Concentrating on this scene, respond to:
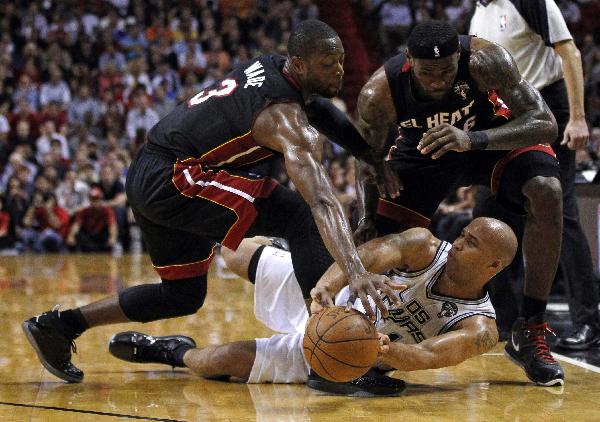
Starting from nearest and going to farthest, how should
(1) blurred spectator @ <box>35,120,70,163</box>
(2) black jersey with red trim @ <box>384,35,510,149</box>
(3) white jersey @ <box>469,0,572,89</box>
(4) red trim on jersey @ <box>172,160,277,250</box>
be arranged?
(4) red trim on jersey @ <box>172,160,277,250</box> < (2) black jersey with red trim @ <box>384,35,510,149</box> < (3) white jersey @ <box>469,0,572,89</box> < (1) blurred spectator @ <box>35,120,70,163</box>

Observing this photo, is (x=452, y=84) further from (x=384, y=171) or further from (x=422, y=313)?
(x=422, y=313)

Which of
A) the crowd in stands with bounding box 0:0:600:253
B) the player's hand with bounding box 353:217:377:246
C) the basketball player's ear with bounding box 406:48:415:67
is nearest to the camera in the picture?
the basketball player's ear with bounding box 406:48:415:67

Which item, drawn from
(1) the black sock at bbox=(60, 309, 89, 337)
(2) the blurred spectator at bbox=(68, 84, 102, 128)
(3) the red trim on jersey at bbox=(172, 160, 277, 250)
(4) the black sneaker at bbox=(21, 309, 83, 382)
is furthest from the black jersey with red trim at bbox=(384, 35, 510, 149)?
(2) the blurred spectator at bbox=(68, 84, 102, 128)

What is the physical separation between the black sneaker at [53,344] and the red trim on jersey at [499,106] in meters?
2.40

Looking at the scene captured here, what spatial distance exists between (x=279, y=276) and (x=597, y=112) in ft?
33.8

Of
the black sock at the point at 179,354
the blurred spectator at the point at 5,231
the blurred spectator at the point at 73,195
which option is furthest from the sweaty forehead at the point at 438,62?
the blurred spectator at the point at 5,231

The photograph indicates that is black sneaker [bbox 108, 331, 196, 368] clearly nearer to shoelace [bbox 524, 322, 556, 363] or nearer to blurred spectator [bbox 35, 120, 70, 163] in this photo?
shoelace [bbox 524, 322, 556, 363]

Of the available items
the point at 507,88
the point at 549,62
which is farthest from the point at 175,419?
the point at 549,62

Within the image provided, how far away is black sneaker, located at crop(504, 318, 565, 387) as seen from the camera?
461 centimetres

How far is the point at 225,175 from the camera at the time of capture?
14.8ft

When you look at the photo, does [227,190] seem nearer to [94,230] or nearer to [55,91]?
[94,230]

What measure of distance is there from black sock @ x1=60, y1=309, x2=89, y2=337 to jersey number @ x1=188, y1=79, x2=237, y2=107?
3.91ft

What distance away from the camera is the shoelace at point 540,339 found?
472cm

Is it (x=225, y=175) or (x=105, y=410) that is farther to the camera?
(x=225, y=175)
